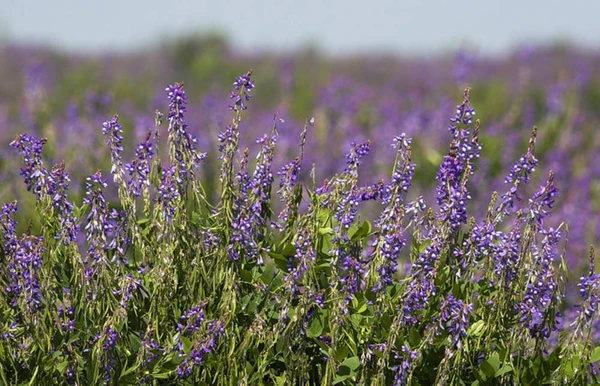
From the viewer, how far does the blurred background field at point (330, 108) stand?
9.24 metres

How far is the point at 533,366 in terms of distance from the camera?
3.48 m

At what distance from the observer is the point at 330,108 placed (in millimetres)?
12922

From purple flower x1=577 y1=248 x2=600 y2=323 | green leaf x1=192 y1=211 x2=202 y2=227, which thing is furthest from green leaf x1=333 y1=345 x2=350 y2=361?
purple flower x1=577 y1=248 x2=600 y2=323

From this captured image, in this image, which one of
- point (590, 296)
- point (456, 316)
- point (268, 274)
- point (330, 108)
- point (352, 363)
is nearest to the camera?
point (456, 316)

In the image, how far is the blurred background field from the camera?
30.3ft

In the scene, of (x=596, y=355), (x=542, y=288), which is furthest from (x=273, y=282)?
(x=596, y=355)

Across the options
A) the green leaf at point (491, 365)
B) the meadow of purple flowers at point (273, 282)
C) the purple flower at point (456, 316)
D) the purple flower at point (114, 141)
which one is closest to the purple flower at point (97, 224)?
the meadow of purple flowers at point (273, 282)

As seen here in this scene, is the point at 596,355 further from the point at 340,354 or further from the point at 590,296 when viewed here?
the point at 340,354

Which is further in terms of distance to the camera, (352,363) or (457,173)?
(457,173)

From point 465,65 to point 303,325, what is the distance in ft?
31.9

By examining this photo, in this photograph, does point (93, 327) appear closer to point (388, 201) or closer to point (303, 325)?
point (303, 325)

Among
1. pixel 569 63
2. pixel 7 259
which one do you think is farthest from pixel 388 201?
pixel 569 63

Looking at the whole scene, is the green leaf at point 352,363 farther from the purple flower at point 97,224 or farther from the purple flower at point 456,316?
the purple flower at point 97,224

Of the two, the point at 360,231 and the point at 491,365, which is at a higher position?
the point at 360,231
